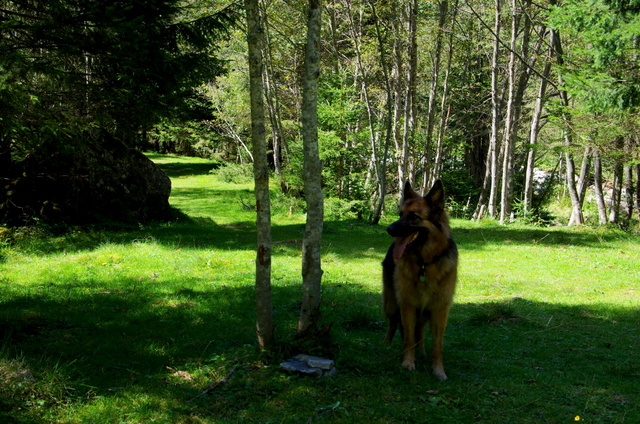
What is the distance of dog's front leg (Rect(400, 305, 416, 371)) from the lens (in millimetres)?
4816

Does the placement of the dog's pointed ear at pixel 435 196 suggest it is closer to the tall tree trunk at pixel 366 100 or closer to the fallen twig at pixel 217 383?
the fallen twig at pixel 217 383

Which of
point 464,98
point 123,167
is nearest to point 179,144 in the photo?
point 464,98

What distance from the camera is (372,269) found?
35.9 ft

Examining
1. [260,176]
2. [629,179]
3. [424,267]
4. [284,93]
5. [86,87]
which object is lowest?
[424,267]

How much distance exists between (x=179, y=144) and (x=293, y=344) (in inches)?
1824

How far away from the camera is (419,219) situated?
461 centimetres

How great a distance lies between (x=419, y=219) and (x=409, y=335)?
122 cm


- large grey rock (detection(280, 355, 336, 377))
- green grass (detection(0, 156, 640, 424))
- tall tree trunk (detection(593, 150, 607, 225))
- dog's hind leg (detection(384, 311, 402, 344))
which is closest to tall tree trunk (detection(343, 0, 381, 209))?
green grass (detection(0, 156, 640, 424))

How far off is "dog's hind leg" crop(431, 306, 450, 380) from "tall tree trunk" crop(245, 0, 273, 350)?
1686 mm

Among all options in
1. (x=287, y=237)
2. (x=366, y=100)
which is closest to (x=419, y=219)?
(x=287, y=237)

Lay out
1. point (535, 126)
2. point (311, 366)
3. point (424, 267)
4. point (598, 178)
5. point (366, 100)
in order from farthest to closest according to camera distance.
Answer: point (598, 178) < point (535, 126) < point (366, 100) < point (424, 267) < point (311, 366)

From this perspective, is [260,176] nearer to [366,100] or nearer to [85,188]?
[85,188]

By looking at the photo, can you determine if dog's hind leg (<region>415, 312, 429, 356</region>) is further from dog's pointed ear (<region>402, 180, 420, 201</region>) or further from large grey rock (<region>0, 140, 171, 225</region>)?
large grey rock (<region>0, 140, 171, 225</region>)

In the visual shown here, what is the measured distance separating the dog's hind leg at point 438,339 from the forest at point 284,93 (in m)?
4.88
